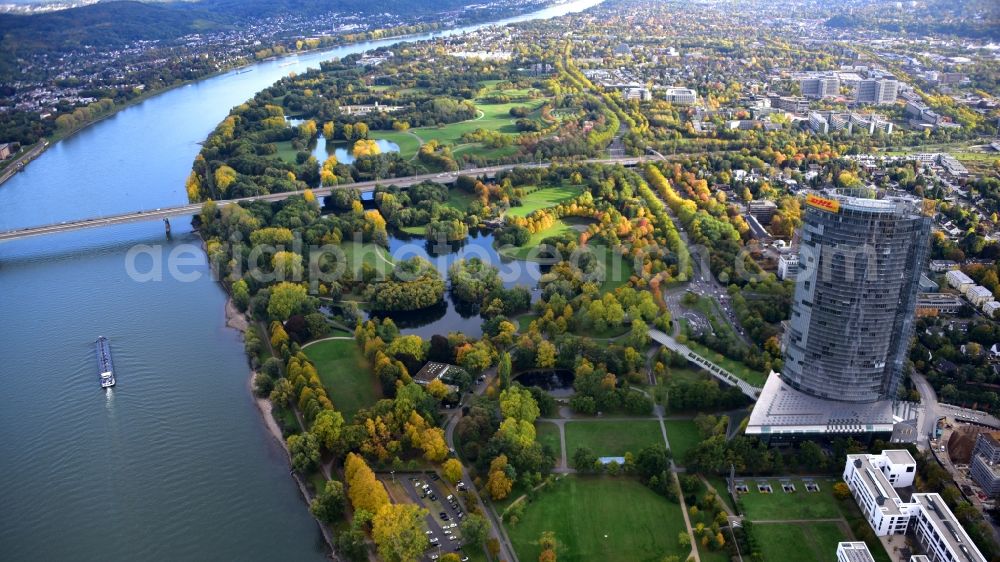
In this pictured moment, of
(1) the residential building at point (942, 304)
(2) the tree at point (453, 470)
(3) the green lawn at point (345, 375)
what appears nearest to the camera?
(2) the tree at point (453, 470)

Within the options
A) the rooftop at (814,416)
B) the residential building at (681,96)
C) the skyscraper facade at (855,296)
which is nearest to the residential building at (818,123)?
the residential building at (681,96)

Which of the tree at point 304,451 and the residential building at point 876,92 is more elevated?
the residential building at point 876,92

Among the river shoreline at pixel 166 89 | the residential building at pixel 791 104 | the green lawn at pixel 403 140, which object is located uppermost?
the river shoreline at pixel 166 89

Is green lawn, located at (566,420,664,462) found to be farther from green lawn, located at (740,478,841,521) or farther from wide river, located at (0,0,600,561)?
wide river, located at (0,0,600,561)

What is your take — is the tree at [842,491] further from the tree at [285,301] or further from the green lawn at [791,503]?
the tree at [285,301]

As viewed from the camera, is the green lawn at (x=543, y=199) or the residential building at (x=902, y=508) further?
the green lawn at (x=543, y=199)
